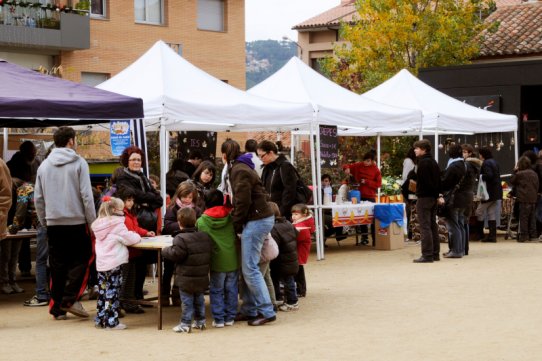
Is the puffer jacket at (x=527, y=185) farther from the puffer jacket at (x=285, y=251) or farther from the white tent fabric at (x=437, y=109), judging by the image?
the puffer jacket at (x=285, y=251)

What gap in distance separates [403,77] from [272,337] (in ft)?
43.3

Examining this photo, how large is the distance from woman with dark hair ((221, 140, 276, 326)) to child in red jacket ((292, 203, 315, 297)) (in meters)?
1.23

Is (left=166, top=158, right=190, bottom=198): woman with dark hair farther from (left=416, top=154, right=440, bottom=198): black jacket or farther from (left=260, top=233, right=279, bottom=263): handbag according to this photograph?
(left=260, top=233, right=279, bottom=263): handbag

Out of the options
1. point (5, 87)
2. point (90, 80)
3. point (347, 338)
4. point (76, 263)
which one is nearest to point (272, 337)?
point (347, 338)

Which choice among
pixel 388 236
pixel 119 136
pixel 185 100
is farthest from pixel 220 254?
pixel 388 236

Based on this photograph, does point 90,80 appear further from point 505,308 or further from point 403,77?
point 505,308

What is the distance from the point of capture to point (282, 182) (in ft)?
42.7

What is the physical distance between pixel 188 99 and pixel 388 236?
5.55 metres

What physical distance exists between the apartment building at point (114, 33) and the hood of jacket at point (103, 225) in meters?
21.8

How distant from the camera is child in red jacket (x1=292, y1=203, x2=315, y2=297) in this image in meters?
11.2

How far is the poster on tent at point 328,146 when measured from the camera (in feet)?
55.1

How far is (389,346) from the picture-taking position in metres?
8.70

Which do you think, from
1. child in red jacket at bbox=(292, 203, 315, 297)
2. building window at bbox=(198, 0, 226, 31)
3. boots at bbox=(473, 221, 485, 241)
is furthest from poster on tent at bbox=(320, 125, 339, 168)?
building window at bbox=(198, 0, 226, 31)

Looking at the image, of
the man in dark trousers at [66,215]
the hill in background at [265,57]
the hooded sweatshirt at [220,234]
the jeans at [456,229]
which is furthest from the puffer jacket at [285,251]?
the hill in background at [265,57]
